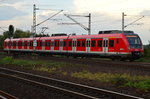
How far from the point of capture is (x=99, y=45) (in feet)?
99.0

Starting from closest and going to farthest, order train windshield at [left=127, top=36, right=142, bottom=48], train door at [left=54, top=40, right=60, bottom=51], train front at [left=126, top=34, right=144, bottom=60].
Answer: train front at [left=126, top=34, right=144, bottom=60] → train windshield at [left=127, top=36, right=142, bottom=48] → train door at [left=54, top=40, right=60, bottom=51]

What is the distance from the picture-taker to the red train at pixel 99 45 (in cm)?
2717

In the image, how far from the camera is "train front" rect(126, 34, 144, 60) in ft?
89.0

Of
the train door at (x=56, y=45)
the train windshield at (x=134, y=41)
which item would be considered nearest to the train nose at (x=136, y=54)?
the train windshield at (x=134, y=41)

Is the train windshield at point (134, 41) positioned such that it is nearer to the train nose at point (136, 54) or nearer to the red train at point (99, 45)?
the red train at point (99, 45)

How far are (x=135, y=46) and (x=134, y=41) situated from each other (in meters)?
0.51

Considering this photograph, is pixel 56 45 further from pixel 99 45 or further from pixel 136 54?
pixel 136 54

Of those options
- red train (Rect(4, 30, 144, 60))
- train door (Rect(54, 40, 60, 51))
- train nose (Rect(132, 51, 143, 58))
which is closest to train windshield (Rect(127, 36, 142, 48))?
red train (Rect(4, 30, 144, 60))

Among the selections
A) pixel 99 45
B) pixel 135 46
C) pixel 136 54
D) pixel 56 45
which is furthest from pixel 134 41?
pixel 56 45

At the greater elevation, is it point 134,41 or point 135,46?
point 134,41

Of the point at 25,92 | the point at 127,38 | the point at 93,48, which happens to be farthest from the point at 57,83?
the point at 93,48

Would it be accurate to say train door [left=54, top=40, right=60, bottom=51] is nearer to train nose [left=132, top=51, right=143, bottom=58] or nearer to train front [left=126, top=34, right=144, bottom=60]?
train front [left=126, top=34, right=144, bottom=60]

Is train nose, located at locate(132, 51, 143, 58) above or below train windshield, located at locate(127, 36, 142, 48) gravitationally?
below

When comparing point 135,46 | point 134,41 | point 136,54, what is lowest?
point 136,54
